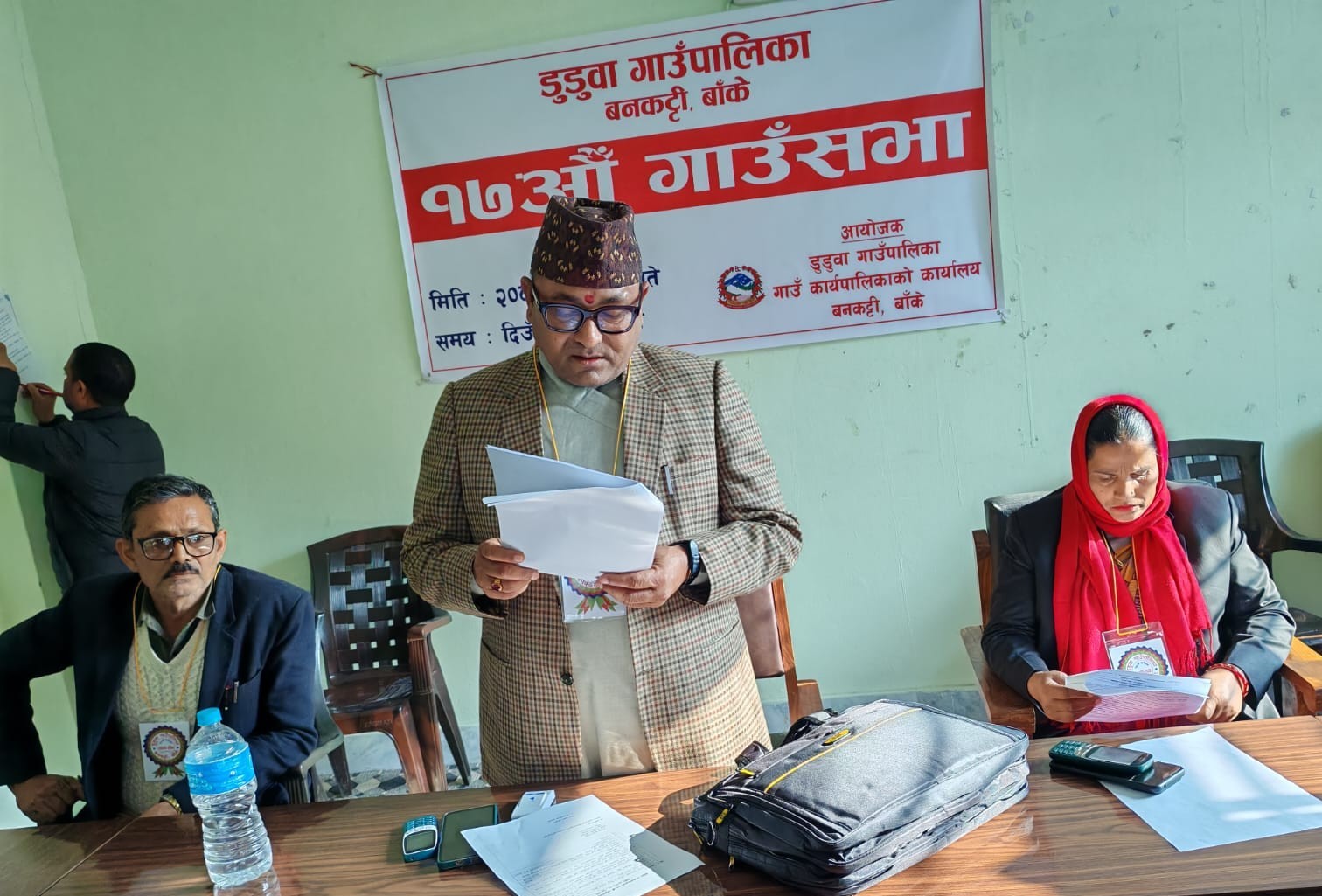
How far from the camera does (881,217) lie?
Result: 321cm

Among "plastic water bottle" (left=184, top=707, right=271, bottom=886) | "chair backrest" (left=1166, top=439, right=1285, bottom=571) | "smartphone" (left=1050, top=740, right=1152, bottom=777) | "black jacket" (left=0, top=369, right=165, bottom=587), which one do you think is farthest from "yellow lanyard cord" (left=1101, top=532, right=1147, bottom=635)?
"black jacket" (left=0, top=369, right=165, bottom=587)

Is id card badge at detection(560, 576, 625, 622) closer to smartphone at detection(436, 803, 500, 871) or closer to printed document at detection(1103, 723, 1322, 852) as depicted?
smartphone at detection(436, 803, 500, 871)

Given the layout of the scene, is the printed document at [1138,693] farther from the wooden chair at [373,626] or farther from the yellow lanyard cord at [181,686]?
the wooden chair at [373,626]

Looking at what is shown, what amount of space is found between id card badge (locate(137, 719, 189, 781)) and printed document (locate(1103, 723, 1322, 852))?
1833 millimetres

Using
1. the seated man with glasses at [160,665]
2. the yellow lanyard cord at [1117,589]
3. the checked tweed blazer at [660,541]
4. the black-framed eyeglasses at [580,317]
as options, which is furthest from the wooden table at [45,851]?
the yellow lanyard cord at [1117,589]

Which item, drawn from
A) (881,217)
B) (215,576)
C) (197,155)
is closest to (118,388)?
(197,155)

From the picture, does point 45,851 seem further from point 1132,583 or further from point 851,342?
point 851,342

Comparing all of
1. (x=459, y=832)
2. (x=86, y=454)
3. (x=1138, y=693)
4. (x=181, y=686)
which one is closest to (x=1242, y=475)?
(x=1138, y=693)

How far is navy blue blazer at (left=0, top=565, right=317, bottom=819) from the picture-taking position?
2027 millimetres

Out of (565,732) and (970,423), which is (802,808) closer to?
(565,732)

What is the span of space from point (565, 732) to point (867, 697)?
6.73 feet

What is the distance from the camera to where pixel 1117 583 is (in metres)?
2.15

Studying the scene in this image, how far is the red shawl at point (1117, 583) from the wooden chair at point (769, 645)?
2.02ft

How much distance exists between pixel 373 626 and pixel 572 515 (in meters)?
2.13
